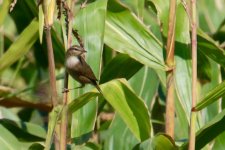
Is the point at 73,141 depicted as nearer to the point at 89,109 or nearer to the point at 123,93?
the point at 89,109

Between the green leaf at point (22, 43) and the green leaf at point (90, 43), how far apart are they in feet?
0.68

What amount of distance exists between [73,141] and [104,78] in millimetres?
314

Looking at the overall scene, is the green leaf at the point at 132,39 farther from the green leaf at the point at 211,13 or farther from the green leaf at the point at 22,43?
Result: the green leaf at the point at 211,13

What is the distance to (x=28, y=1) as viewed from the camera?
8.67 ft

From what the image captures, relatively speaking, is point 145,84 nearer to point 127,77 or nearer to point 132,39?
point 127,77

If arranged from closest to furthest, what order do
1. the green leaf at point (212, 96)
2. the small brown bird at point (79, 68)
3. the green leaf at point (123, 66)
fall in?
1. the green leaf at point (212, 96)
2. the small brown bird at point (79, 68)
3. the green leaf at point (123, 66)

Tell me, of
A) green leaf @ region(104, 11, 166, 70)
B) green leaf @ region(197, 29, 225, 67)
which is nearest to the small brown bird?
green leaf @ region(104, 11, 166, 70)

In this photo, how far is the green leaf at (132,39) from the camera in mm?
2242

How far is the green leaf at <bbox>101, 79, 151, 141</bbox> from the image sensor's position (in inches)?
81.5

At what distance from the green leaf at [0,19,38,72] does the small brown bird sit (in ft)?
1.05

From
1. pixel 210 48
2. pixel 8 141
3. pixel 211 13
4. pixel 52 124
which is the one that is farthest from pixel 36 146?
pixel 211 13

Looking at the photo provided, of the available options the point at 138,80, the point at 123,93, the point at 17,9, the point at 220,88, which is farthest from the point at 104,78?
the point at 17,9

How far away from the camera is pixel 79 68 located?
2.12 meters

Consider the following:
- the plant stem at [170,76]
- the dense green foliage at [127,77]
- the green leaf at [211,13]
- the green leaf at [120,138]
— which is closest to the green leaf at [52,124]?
the dense green foliage at [127,77]
